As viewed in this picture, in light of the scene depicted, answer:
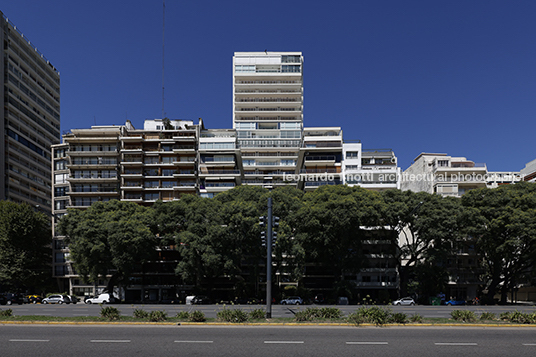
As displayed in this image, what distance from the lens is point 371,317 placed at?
2084cm

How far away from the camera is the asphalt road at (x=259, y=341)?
13.8 m

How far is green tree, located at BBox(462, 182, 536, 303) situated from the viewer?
5031cm

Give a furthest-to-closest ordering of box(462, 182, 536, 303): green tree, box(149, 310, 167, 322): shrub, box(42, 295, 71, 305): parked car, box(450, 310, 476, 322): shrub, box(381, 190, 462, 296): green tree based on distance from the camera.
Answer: box(42, 295, 71, 305): parked car, box(381, 190, 462, 296): green tree, box(462, 182, 536, 303): green tree, box(450, 310, 476, 322): shrub, box(149, 310, 167, 322): shrub

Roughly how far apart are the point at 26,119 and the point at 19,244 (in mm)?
34599

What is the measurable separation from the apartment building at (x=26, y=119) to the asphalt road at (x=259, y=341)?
72270 mm

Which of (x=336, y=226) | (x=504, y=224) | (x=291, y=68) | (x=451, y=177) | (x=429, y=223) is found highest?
(x=291, y=68)

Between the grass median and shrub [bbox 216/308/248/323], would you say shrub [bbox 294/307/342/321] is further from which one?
shrub [bbox 216/308/248/323]

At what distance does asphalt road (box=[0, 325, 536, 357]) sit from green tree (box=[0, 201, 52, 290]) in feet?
160

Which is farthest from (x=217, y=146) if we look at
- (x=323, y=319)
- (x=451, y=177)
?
(x=323, y=319)

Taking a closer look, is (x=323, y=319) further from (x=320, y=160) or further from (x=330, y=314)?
(x=320, y=160)

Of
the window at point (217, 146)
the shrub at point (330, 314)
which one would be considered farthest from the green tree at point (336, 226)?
the window at point (217, 146)

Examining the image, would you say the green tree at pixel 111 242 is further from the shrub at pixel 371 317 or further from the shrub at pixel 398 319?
the shrub at pixel 398 319

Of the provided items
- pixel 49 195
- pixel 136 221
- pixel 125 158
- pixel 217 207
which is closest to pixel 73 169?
pixel 125 158

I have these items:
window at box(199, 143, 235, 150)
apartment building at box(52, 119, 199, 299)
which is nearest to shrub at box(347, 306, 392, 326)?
apartment building at box(52, 119, 199, 299)
